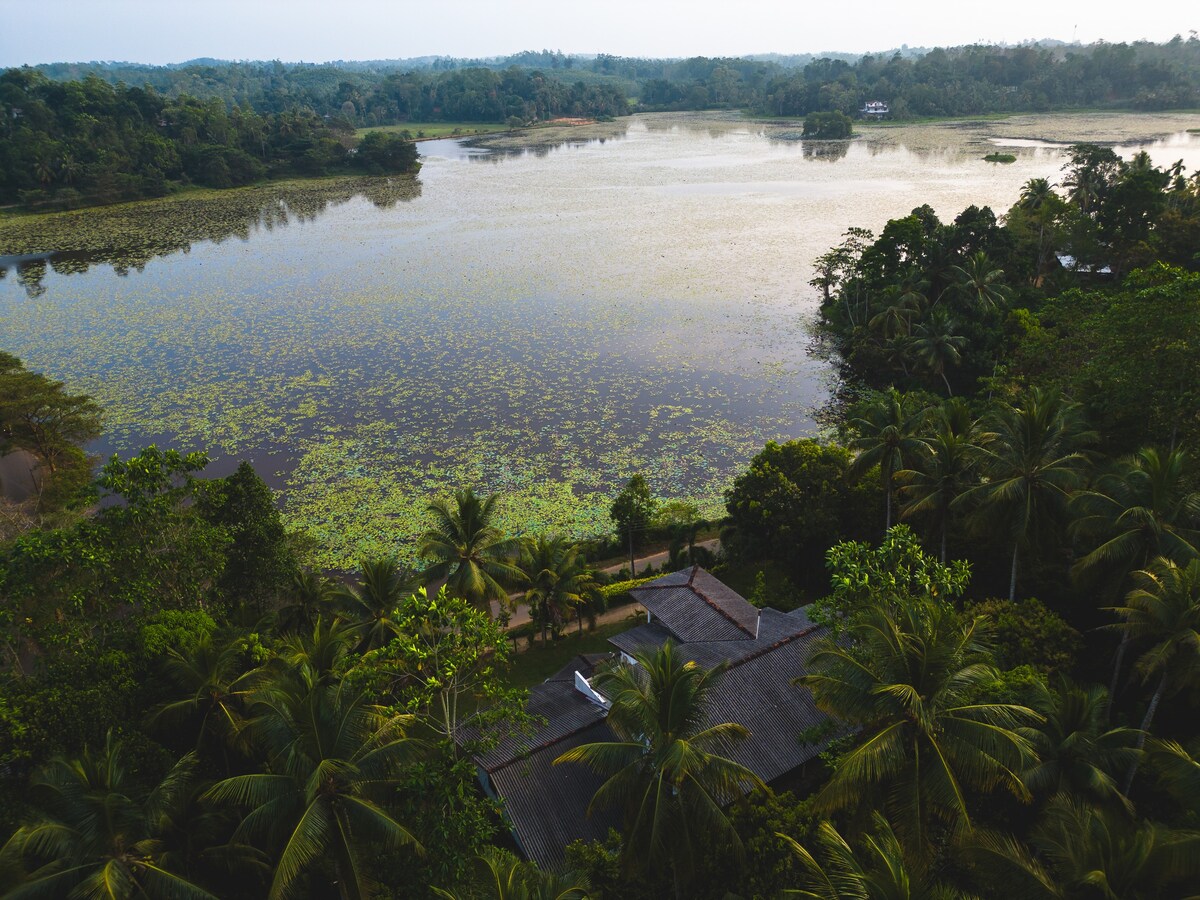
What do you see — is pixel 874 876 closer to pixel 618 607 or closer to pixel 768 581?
pixel 618 607

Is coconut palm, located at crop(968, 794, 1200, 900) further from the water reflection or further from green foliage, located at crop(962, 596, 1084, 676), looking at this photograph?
the water reflection

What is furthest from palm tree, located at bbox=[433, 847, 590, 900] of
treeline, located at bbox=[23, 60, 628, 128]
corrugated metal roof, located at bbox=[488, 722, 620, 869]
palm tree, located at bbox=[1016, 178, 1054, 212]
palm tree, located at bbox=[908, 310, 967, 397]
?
treeline, located at bbox=[23, 60, 628, 128]

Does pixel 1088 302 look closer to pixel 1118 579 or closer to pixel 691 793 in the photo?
pixel 1118 579

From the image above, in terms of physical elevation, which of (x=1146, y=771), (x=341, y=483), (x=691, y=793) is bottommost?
(x=341, y=483)

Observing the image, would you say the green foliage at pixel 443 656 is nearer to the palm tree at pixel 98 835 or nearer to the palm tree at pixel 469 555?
the palm tree at pixel 98 835

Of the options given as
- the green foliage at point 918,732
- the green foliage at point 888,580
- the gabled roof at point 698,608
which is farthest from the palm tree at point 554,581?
the green foliage at point 918,732

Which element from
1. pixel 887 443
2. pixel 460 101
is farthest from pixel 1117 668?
pixel 460 101

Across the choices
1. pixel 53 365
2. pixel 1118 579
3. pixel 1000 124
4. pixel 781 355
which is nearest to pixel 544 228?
pixel 781 355
